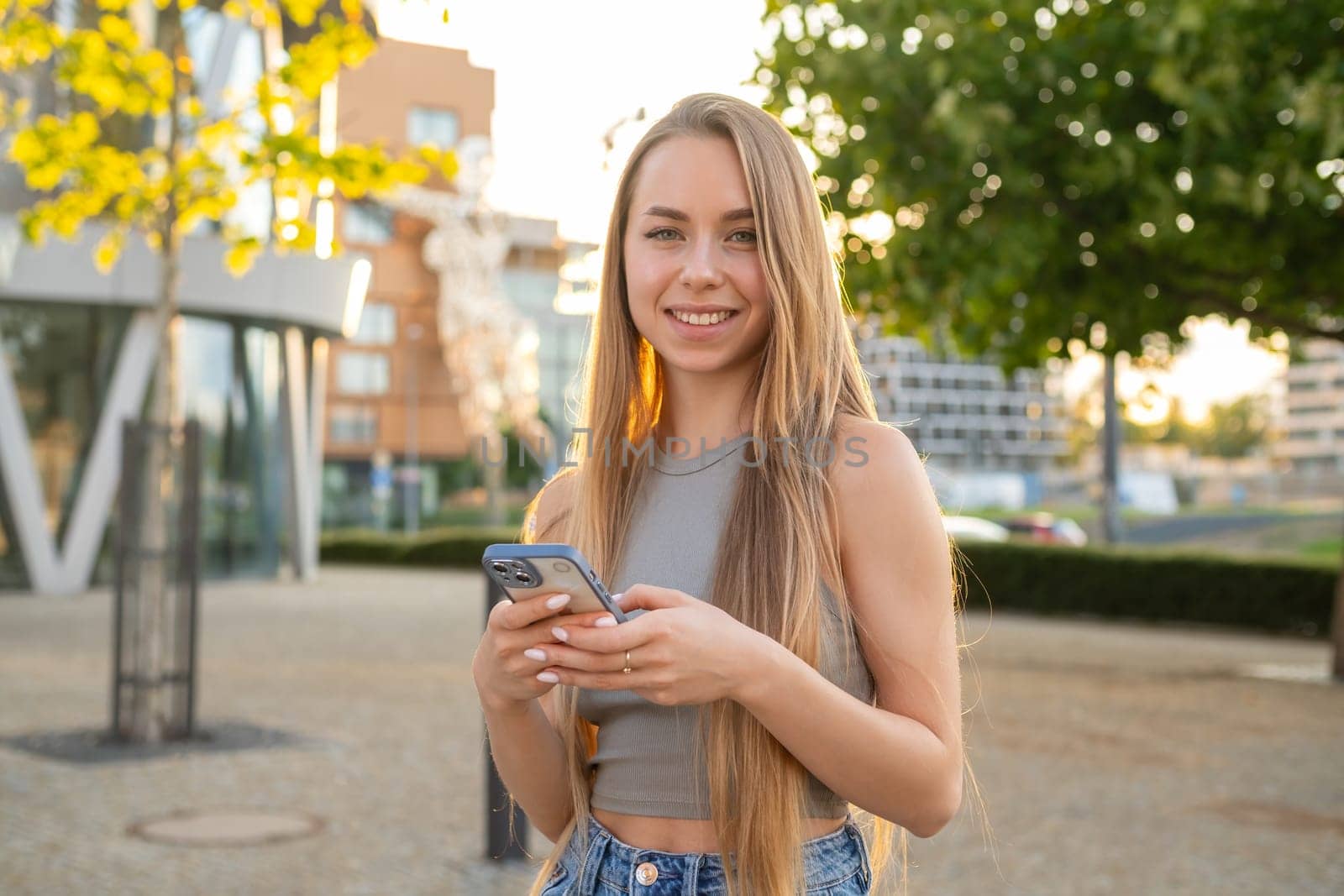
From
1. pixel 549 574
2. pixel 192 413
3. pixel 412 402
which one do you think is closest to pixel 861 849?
pixel 549 574

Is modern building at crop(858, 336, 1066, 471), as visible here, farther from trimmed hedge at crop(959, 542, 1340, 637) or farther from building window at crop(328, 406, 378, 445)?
building window at crop(328, 406, 378, 445)

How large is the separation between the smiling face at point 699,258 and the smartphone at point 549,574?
0.46 m

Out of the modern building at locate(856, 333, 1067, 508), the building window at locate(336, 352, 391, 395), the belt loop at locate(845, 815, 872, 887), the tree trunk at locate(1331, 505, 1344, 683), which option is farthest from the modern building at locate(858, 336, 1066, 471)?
the building window at locate(336, 352, 391, 395)

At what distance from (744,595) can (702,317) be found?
37cm

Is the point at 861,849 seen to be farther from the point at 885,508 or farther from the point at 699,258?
the point at 699,258

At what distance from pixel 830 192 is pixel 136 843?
7.32m

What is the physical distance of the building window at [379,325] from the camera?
192ft

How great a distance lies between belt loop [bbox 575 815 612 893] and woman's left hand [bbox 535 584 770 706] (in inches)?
13.7

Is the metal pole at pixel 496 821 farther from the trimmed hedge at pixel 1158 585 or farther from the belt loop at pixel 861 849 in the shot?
the trimmed hedge at pixel 1158 585

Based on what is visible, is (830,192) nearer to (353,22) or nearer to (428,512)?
(353,22)

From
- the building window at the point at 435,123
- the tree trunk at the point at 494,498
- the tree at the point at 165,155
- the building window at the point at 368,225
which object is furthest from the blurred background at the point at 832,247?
the building window at the point at 368,225

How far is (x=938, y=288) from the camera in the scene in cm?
1179

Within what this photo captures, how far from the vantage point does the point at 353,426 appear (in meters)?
58.0

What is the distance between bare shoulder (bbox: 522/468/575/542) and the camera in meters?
2.21
